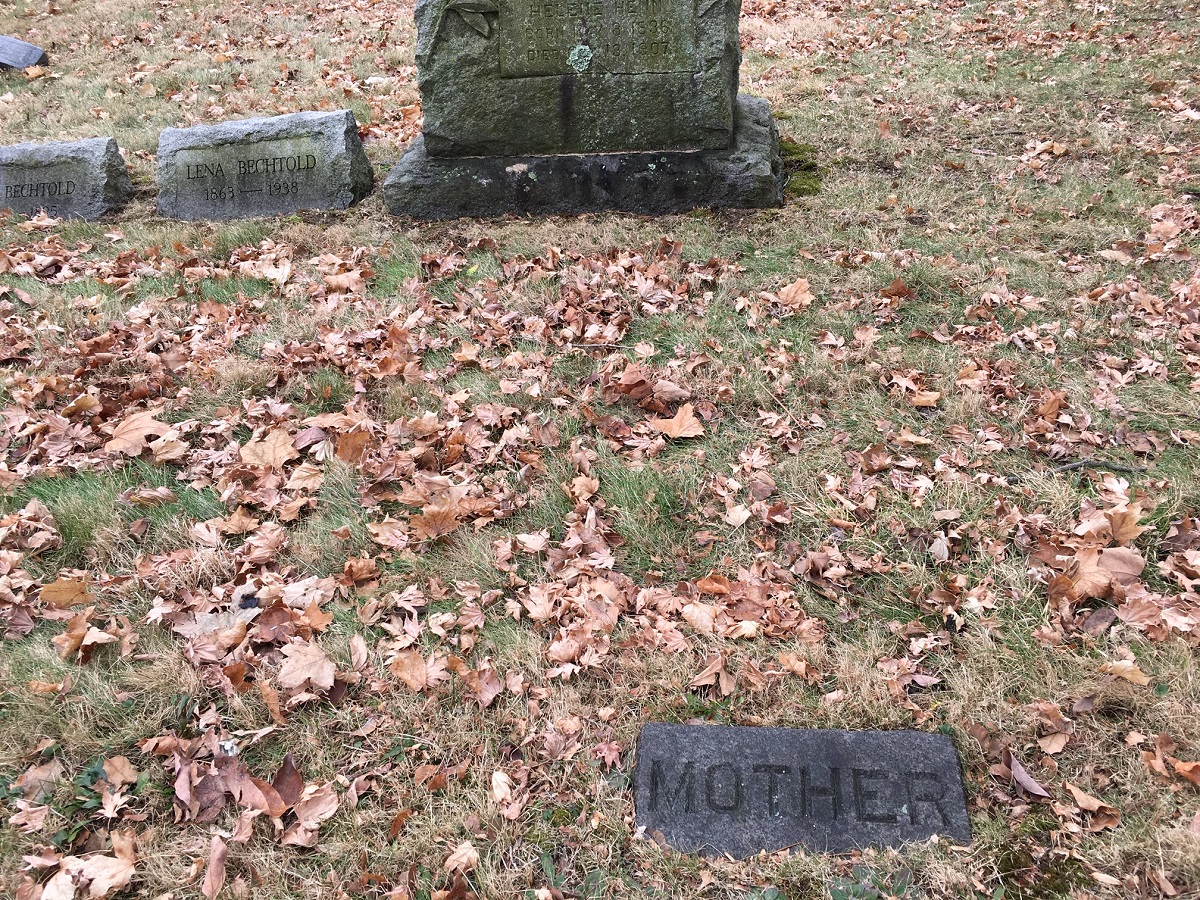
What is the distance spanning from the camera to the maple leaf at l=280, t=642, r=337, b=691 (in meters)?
2.50

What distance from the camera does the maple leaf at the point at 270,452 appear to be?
11.1 ft

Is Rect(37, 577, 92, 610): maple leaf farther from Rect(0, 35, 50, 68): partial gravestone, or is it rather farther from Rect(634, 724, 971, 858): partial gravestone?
Rect(0, 35, 50, 68): partial gravestone

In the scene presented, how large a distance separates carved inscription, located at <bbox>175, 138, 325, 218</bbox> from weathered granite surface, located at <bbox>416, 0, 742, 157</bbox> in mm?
1065

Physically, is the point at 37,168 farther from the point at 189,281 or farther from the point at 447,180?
the point at 447,180

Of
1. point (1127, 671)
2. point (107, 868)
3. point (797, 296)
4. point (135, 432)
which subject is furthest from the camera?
point (797, 296)

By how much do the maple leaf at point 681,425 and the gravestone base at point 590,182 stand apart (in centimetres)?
246

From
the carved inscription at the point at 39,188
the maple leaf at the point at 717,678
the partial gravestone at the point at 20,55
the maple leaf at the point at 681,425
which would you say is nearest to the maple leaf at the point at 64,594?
the maple leaf at the point at 717,678

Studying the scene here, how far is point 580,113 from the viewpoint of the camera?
5.38m

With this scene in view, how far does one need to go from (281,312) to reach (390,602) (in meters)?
2.37

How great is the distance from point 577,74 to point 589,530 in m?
3.64

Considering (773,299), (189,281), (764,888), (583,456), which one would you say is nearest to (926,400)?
(773,299)

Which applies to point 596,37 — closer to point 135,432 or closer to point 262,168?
point 262,168

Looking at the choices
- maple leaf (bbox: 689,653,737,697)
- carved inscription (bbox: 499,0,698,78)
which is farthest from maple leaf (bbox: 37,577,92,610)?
carved inscription (bbox: 499,0,698,78)

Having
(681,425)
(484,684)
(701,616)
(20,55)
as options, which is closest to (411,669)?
(484,684)
